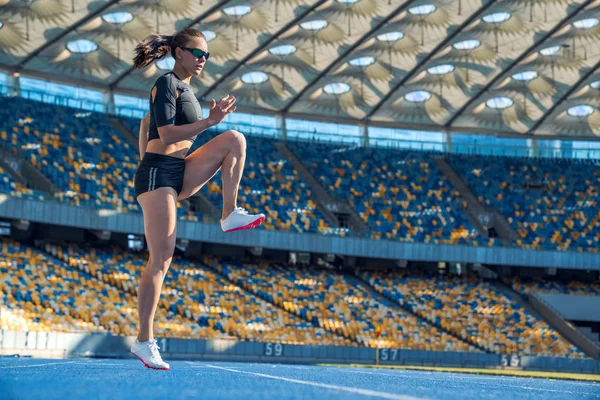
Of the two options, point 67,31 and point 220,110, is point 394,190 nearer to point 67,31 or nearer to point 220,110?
point 67,31

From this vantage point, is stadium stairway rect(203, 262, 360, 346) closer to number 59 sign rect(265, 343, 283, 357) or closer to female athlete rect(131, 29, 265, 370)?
number 59 sign rect(265, 343, 283, 357)

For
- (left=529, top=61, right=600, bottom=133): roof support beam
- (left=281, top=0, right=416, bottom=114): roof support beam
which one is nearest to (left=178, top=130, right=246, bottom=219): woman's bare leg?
(left=281, top=0, right=416, bottom=114): roof support beam

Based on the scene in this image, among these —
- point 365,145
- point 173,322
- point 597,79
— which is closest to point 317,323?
point 173,322

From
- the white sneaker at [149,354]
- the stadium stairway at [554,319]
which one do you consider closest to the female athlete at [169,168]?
the white sneaker at [149,354]

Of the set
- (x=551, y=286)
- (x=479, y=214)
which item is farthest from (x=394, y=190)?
(x=551, y=286)

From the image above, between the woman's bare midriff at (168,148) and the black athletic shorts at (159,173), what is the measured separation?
0.03 meters

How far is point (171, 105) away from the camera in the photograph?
6.73 meters

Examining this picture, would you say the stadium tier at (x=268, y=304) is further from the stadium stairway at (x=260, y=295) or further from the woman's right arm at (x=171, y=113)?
the woman's right arm at (x=171, y=113)

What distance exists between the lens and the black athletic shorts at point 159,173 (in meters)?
6.71

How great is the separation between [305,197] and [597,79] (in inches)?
665

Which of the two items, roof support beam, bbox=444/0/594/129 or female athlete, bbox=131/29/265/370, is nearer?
female athlete, bbox=131/29/265/370

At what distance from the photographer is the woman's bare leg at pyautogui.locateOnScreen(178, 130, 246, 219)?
6.88 meters

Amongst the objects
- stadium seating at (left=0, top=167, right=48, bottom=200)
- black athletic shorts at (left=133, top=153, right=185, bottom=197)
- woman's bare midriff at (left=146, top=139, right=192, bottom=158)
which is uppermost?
stadium seating at (left=0, top=167, right=48, bottom=200)

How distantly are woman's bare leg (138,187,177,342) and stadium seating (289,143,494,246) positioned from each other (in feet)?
137
